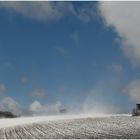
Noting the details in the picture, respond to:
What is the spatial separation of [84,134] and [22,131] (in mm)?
10235

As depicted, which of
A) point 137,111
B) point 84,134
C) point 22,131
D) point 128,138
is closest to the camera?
point 128,138

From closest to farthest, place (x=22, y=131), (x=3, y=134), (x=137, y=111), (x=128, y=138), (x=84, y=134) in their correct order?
(x=128, y=138)
(x=84, y=134)
(x=3, y=134)
(x=22, y=131)
(x=137, y=111)

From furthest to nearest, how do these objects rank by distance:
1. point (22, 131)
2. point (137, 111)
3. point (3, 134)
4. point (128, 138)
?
point (137, 111), point (22, 131), point (3, 134), point (128, 138)

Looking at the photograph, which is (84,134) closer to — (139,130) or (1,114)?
(139,130)

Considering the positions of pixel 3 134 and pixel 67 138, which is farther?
pixel 3 134

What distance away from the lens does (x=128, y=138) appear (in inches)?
1650

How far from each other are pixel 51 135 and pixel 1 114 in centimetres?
5940

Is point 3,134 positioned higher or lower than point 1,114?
lower

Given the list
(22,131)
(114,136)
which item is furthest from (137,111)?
(114,136)

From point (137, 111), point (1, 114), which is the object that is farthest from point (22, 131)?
point (1, 114)

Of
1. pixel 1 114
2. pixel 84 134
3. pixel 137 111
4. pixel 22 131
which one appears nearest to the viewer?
pixel 84 134

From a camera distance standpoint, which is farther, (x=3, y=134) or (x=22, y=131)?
(x=22, y=131)

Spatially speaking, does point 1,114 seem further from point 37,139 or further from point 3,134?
point 37,139

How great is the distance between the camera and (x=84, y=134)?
46844 millimetres
